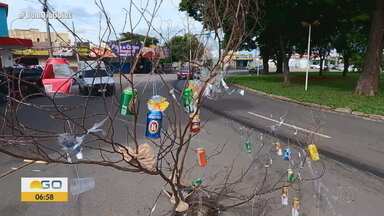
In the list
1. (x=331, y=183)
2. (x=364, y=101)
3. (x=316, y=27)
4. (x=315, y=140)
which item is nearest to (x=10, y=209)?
(x=331, y=183)

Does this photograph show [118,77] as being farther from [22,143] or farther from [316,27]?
[316,27]

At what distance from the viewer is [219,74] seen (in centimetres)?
324

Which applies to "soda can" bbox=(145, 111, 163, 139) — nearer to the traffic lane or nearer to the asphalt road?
the asphalt road

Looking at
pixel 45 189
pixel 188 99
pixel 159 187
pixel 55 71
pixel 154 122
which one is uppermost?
pixel 55 71

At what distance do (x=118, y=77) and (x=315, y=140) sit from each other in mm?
6920

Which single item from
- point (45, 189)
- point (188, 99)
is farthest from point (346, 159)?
point (45, 189)

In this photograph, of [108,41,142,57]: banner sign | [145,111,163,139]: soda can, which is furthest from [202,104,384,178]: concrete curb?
[108,41,142,57]: banner sign

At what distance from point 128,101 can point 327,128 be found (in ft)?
29.0

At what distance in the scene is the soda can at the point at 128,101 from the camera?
122 inches

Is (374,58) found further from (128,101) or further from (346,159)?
(128,101)

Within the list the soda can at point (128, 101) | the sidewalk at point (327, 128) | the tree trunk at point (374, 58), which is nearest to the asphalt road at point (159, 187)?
the soda can at point (128, 101)

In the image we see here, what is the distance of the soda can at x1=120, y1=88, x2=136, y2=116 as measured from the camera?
3094 mm

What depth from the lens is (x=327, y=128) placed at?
10992 mm

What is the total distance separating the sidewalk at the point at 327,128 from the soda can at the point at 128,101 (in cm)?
362
